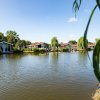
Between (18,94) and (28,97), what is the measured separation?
0.93 meters

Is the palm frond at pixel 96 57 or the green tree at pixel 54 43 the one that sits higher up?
the green tree at pixel 54 43

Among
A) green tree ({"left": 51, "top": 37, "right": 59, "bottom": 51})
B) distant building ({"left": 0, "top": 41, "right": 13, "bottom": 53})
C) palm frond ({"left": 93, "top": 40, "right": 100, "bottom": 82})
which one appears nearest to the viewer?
palm frond ({"left": 93, "top": 40, "right": 100, "bottom": 82})

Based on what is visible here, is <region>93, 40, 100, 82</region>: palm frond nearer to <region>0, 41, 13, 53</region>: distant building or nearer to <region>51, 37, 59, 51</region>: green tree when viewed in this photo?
<region>0, 41, 13, 53</region>: distant building

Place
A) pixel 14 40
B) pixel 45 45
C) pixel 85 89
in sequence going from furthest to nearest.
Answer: pixel 45 45 < pixel 14 40 < pixel 85 89

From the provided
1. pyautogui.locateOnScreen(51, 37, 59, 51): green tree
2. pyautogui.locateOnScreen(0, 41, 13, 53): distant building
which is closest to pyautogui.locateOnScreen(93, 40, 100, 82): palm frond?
pyautogui.locateOnScreen(0, 41, 13, 53): distant building

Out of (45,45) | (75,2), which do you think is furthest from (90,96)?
(45,45)

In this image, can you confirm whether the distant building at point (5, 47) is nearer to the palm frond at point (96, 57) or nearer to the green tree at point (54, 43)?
the green tree at point (54, 43)

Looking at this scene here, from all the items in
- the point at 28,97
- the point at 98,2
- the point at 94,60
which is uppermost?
the point at 98,2

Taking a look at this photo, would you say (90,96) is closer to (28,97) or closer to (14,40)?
(28,97)

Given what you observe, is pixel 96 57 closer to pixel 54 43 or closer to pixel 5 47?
pixel 5 47

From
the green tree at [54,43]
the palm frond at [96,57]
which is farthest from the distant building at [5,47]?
the palm frond at [96,57]

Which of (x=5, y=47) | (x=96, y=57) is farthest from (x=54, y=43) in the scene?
(x=96, y=57)

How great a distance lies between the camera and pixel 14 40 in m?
91.9

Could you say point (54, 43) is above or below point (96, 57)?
above
